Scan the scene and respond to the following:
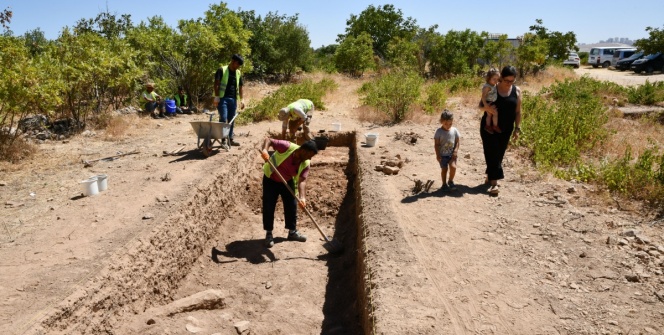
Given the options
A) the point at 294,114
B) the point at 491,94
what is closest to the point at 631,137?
the point at 491,94

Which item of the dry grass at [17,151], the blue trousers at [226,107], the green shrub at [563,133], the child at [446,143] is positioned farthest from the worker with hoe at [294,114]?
the dry grass at [17,151]

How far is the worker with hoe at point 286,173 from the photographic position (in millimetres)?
5043

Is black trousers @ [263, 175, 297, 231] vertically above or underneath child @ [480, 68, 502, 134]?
underneath

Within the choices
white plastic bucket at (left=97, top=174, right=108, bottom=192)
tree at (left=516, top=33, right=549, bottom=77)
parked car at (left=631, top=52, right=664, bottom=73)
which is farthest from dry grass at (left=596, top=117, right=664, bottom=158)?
parked car at (left=631, top=52, right=664, bottom=73)

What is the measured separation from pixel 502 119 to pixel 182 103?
9823 millimetres

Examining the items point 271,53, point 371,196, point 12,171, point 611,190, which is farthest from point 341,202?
point 271,53

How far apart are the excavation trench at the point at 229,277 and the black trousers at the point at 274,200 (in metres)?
0.34

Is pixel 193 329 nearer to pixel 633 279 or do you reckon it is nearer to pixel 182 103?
pixel 633 279

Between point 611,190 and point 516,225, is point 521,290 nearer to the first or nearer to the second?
point 516,225

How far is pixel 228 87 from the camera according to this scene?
7500 mm

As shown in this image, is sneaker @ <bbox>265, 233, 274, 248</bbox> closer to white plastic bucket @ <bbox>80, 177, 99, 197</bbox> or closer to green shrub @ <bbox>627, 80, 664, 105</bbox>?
white plastic bucket @ <bbox>80, 177, 99, 197</bbox>

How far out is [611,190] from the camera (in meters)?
5.58

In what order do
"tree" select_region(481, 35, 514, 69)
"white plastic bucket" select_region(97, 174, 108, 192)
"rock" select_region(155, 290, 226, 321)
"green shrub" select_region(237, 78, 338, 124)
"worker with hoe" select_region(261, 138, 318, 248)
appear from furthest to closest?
"tree" select_region(481, 35, 514, 69), "green shrub" select_region(237, 78, 338, 124), "white plastic bucket" select_region(97, 174, 108, 192), "worker with hoe" select_region(261, 138, 318, 248), "rock" select_region(155, 290, 226, 321)

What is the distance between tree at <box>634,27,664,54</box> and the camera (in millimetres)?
25281
